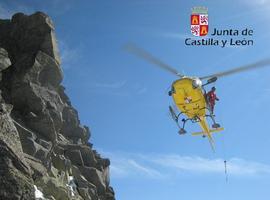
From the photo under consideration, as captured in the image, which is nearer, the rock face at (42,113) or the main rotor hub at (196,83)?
the main rotor hub at (196,83)

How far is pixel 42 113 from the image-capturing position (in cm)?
4797

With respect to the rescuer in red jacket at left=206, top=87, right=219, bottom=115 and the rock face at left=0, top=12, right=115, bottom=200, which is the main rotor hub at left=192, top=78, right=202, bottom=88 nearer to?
the rescuer in red jacket at left=206, top=87, right=219, bottom=115

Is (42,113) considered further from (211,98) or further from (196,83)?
(196,83)

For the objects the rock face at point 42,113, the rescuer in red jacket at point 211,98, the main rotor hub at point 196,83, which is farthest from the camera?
the rock face at point 42,113

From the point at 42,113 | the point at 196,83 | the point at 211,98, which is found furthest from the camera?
the point at 42,113

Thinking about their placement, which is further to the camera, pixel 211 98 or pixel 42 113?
pixel 42 113

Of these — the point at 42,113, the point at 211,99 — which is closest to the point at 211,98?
the point at 211,99

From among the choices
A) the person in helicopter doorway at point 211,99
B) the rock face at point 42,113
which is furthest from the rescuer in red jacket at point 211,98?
the rock face at point 42,113

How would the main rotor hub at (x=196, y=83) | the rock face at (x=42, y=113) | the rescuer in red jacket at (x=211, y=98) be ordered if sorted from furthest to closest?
the rock face at (x=42, y=113)
the rescuer in red jacket at (x=211, y=98)
the main rotor hub at (x=196, y=83)

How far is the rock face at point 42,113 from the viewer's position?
139 ft

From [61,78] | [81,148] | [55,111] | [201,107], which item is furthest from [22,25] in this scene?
[201,107]

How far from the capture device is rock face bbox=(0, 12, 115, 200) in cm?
4240

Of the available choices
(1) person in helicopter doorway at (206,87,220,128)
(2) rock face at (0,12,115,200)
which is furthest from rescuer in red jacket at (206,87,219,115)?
(2) rock face at (0,12,115,200)

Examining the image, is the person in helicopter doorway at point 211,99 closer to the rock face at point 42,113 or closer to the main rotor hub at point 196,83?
the main rotor hub at point 196,83
